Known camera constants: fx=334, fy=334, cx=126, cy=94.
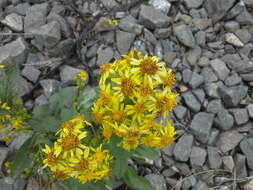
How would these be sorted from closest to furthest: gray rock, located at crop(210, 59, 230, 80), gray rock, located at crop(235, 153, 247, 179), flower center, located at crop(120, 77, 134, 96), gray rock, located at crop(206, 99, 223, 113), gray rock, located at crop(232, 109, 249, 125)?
flower center, located at crop(120, 77, 134, 96), gray rock, located at crop(235, 153, 247, 179), gray rock, located at crop(232, 109, 249, 125), gray rock, located at crop(206, 99, 223, 113), gray rock, located at crop(210, 59, 230, 80)

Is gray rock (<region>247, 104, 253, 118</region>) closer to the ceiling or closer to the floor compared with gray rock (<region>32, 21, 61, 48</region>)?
closer to the floor

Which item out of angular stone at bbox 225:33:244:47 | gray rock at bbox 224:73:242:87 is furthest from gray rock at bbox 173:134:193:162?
angular stone at bbox 225:33:244:47

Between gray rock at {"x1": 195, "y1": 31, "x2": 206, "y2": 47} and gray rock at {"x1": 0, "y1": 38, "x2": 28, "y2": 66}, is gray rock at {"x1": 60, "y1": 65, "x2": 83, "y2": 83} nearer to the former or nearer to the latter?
gray rock at {"x1": 0, "y1": 38, "x2": 28, "y2": 66}

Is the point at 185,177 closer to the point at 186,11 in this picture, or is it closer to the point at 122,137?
the point at 122,137

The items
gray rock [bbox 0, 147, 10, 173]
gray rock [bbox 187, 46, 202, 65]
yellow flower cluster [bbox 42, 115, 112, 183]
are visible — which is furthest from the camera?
gray rock [bbox 187, 46, 202, 65]

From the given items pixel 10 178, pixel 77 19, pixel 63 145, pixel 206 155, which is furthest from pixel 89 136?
pixel 77 19

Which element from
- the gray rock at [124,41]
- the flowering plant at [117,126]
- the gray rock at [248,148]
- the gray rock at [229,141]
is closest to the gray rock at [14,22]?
the gray rock at [124,41]

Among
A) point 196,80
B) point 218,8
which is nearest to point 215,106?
point 196,80
